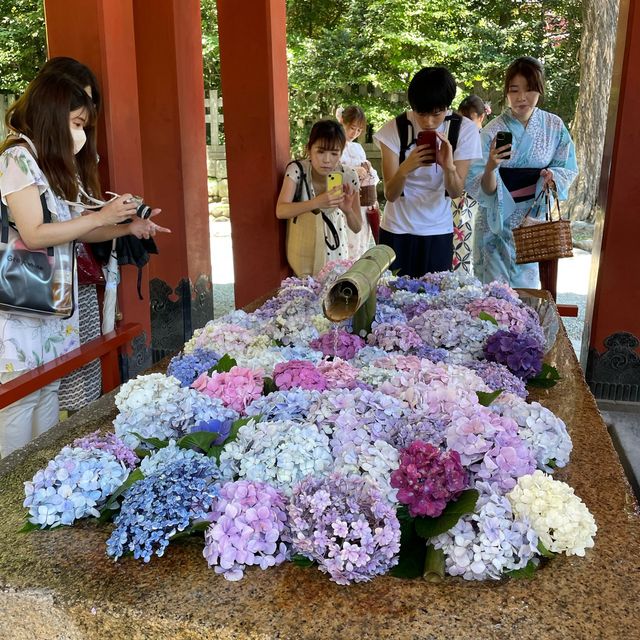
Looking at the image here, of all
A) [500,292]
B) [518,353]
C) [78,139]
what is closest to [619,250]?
[500,292]

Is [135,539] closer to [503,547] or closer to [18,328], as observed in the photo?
[503,547]

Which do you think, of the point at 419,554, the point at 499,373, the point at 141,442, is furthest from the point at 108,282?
the point at 419,554

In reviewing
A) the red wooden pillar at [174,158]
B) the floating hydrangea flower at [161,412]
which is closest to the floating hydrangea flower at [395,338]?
the floating hydrangea flower at [161,412]

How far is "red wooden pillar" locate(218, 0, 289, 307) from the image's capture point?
4688mm

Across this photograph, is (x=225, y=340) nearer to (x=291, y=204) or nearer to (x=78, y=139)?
(x=78, y=139)

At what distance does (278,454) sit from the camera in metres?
1.41

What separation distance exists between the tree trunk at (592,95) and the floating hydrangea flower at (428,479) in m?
10.9

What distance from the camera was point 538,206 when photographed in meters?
4.17

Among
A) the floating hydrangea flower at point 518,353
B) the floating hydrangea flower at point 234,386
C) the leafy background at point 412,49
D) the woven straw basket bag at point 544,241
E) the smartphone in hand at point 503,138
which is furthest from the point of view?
Result: the leafy background at point 412,49

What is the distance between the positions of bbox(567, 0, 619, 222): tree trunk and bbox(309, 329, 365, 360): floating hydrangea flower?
1000cm

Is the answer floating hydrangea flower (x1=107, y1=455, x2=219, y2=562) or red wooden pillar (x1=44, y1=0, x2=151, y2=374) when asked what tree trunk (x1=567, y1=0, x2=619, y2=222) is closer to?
red wooden pillar (x1=44, y1=0, x2=151, y2=374)

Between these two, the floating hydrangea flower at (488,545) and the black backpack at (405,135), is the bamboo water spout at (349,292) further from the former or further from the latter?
the black backpack at (405,135)

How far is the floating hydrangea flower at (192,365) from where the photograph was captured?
2.03m

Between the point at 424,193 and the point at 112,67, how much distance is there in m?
1.80
